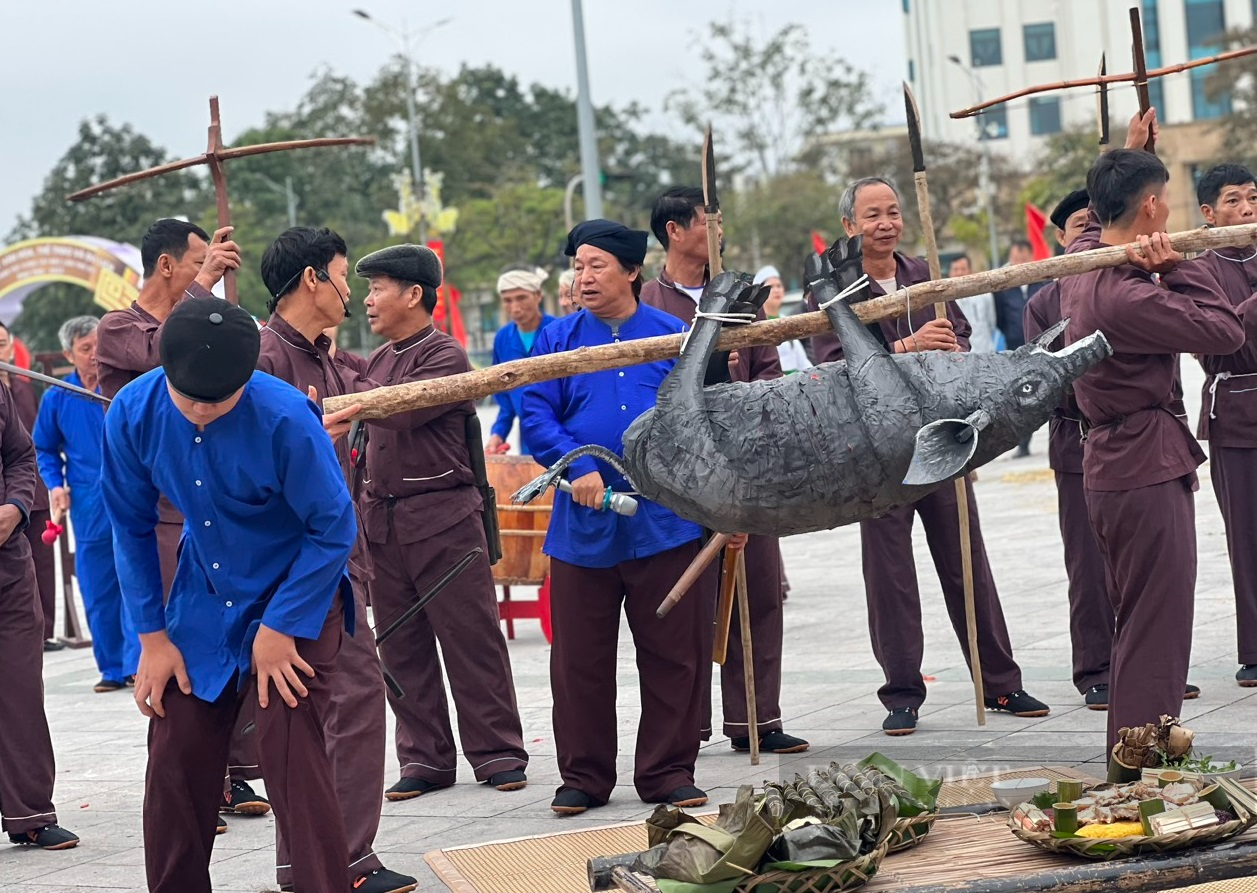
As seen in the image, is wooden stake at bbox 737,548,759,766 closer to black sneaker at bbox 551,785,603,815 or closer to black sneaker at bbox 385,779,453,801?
black sneaker at bbox 551,785,603,815

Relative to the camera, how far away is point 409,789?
263 inches

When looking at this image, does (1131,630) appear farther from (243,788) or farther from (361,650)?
(243,788)

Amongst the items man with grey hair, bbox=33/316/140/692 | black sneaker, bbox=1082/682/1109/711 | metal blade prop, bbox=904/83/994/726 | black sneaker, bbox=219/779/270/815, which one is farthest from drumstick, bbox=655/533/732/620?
man with grey hair, bbox=33/316/140/692

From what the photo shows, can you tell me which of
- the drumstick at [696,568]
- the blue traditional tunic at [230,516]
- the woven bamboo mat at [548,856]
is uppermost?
the blue traditional tunic at [230,516]

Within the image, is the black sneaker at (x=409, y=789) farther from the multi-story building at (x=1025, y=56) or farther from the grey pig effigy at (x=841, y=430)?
the multi-story building at (x=1025, y=56)

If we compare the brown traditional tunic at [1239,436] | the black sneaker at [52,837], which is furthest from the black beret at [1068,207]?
the black sneaker at [52,837]

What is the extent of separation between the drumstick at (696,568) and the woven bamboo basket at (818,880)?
3.66 feet

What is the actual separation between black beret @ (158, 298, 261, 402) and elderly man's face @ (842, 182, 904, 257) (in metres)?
3.18

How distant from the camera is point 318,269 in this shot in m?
5.77

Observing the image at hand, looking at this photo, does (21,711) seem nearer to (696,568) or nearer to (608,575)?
(608,575)

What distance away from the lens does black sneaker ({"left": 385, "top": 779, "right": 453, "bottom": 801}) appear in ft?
21.8

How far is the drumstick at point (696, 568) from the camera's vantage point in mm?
5223

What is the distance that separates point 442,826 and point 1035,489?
1016cm

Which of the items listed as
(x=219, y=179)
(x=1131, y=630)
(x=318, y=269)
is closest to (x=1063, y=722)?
(x=1131, y=630)
